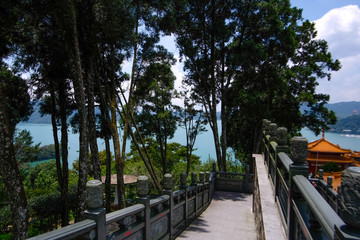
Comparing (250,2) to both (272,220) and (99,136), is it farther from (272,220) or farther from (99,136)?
(272,220)

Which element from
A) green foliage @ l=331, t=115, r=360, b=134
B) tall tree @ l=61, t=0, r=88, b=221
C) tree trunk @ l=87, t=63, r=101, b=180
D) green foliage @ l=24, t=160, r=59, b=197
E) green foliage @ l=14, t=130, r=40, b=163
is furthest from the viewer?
green foliage @ l=331, t=115, r=360, b=134

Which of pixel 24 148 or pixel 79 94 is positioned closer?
pixel 79 94

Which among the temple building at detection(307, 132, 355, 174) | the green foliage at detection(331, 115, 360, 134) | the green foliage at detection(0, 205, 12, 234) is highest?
the green foliage at detection(331, 115, 360, 134)

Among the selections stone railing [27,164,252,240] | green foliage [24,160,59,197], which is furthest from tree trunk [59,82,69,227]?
green foliage [24,160,59,197]

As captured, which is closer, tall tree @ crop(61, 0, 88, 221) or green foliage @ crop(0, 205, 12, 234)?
tall tree @ crop(61, 0, 88, 221)

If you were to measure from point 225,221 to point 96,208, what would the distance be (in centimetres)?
608

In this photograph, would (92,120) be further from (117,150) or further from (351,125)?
(351,125)

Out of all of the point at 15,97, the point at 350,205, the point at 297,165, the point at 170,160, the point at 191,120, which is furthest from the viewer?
the point at 170,160

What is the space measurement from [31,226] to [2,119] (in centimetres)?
713

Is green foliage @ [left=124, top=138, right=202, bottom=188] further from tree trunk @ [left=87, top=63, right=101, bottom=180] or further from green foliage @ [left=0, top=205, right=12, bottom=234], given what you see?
tree trunk @ [left=87, top=63, right=101, bottom=180]

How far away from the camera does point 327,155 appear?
22.9 m

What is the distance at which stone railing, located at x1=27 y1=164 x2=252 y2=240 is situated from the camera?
9.59 feet

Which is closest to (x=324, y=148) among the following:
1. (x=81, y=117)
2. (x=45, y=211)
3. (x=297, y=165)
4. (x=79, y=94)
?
(x=81, y=117)

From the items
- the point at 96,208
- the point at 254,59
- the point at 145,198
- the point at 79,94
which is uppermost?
the point at 254,59
